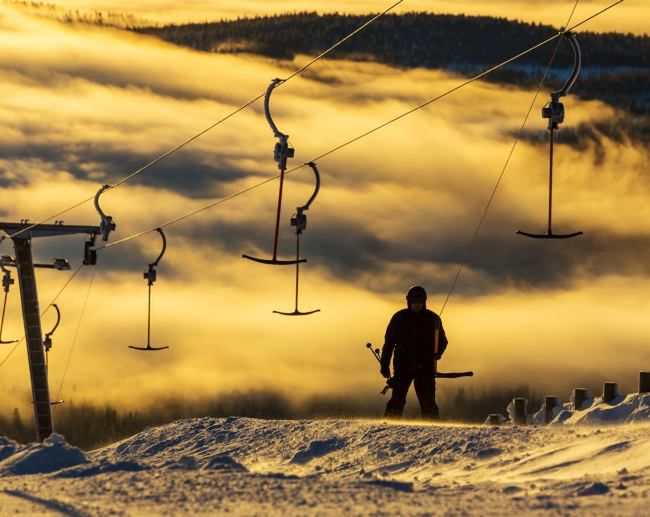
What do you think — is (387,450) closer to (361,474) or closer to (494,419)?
(361,474)

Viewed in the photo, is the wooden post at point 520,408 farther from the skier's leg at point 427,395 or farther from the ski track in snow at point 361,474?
the ski track in snow at point 361,474

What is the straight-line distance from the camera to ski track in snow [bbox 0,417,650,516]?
12375 mm

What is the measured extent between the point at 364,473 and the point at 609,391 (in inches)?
268

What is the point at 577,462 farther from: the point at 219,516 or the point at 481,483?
the point at 219,516

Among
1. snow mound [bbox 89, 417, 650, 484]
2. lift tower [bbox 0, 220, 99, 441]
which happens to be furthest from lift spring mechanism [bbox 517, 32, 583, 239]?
lift tower [bbox 0, 220, 99, 441]

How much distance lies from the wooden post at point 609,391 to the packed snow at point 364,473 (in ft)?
1.66

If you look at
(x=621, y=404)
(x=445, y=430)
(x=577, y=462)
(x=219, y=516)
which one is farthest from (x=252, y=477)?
(x=621, y=404)

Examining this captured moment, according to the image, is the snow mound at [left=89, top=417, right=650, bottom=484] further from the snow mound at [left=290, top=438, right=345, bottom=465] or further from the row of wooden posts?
the row of wooden posts

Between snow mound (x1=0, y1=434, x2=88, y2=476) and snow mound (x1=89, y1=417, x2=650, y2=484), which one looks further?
snow mound (x1=0, y1=434, x2=88, y2=476)

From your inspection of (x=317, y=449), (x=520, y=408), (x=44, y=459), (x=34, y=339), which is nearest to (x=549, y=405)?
(x=520, y=408)

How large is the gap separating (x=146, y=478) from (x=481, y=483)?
10.8 ft

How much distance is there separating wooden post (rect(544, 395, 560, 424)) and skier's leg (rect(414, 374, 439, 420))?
282 centimetres

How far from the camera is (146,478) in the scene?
14.2m

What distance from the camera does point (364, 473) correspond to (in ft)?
53.2
